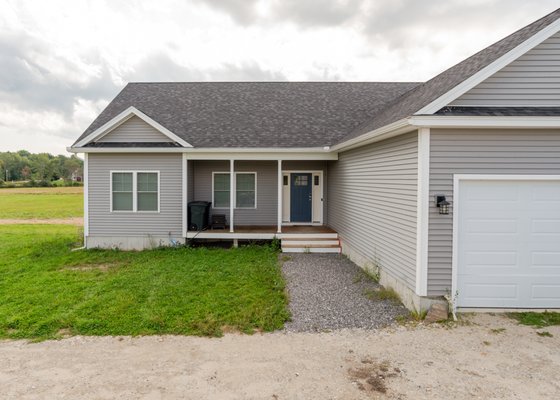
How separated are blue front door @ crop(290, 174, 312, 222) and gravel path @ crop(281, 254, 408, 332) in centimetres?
332

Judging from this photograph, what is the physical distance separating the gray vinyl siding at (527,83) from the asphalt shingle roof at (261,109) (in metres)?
4.05

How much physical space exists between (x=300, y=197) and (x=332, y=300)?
611 centimetres

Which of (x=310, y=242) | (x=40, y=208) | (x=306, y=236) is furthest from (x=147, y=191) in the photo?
(x=40, y=208)

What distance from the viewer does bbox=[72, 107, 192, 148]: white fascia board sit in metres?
9.52

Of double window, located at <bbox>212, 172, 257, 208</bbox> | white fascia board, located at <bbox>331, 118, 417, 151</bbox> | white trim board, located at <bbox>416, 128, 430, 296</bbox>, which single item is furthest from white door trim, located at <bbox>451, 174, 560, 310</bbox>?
double window, located at <bbox>212, 172, 257, 208</bbox>

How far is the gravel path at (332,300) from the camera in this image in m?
4.93

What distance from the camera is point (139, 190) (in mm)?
9922

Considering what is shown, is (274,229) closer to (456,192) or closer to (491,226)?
(456,192)

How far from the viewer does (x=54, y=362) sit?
12.5 ft

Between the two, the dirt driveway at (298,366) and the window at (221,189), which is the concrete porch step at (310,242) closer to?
the window at (221,189)

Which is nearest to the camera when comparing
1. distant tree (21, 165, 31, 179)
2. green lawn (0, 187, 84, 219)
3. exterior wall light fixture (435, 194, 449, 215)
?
exterior wall light fixture (435, 194, 449, 215)

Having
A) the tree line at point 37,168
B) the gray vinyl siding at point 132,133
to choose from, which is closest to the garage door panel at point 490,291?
the gray vinyl siding at point 132,133

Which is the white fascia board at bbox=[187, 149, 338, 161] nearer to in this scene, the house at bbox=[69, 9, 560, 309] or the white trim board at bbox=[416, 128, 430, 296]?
the house at bbox=[69, 9, 560, 309]

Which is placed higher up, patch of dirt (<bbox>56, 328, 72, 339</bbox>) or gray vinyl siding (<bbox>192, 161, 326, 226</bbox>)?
gray vinyl siding (<bbox>192, 161, 326, 226</bbox>)
